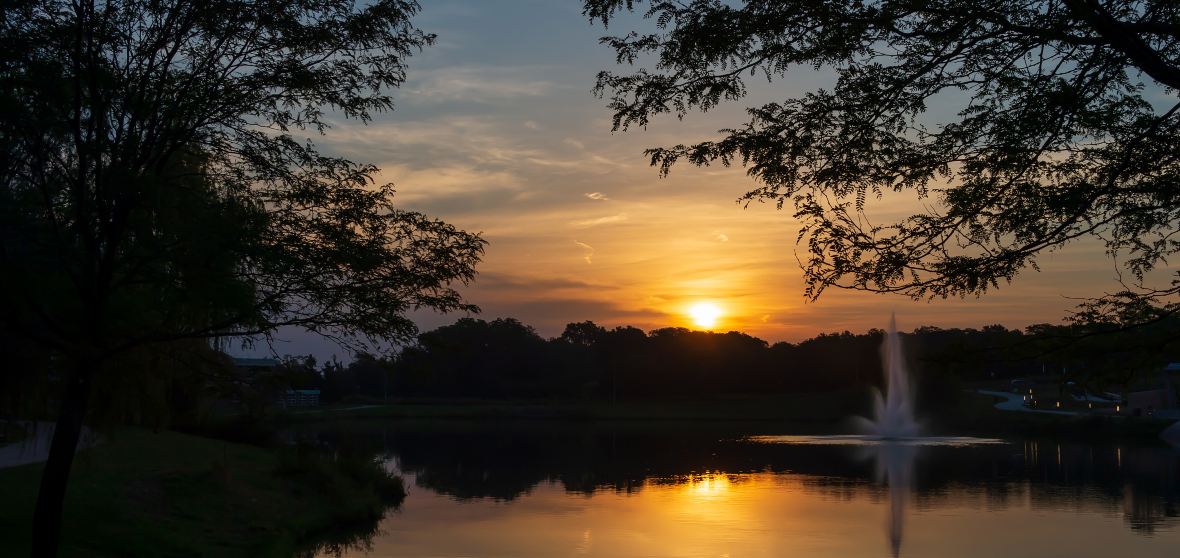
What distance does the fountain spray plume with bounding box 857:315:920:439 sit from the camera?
69.0 metres

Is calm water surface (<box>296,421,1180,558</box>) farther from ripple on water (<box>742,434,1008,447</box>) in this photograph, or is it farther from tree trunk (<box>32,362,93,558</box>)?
tree trunk (<box>32,362,93,558</box>)

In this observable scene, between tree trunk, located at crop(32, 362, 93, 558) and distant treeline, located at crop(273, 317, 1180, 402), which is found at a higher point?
distant treeline, located at crop(273, 317, 1180, 402)

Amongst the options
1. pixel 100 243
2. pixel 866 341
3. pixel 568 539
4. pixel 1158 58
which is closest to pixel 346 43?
pixel 100 243

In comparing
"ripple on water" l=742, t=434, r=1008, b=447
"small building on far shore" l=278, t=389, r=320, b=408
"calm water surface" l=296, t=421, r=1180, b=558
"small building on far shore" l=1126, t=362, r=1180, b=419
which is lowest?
"calm water surface" l=296, t=421, r=1180, b=558

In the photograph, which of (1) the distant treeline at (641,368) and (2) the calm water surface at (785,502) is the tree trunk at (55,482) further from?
(1) the distant treeline at (641,368)

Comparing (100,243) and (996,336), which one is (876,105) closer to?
(996,336)

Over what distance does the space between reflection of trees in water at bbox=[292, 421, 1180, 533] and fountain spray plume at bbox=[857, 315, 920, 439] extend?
10.3 m

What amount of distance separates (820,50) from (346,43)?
6.89 meters

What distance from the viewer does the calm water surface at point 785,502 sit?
23312 millimetres

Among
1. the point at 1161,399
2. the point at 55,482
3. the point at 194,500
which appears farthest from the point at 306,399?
the point at 55,482

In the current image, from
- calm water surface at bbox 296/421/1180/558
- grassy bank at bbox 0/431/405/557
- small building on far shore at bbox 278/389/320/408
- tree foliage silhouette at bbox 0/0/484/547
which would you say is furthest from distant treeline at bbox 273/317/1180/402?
tree foliage silhouette at bbox 0/0/484/547

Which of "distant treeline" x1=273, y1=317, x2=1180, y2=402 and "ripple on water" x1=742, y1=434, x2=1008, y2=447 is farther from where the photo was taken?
"distant treeline" x1=273, y1=317, x2=1180, y2=402

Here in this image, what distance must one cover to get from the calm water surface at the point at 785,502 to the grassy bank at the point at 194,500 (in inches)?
58.0

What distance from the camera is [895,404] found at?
73.8 metres
